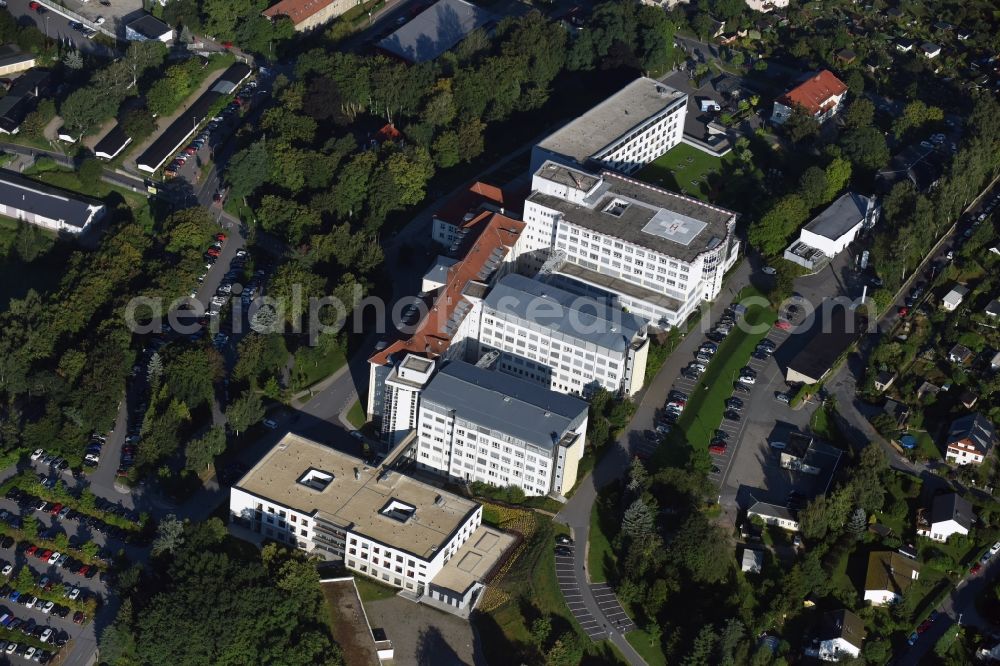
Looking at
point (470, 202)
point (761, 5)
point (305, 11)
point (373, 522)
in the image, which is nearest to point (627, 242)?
point (470, 202)

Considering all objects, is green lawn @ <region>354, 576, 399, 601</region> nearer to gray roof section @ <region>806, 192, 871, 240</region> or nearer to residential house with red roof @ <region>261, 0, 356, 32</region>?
gray roof section @ <region>806, 192, 871, 240</region>

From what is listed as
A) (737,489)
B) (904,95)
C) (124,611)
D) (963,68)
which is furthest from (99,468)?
(963,68)

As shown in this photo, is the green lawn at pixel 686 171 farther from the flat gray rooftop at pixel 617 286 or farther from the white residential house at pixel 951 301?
the white residential house at pixel 951 301

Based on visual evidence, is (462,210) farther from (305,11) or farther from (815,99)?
(815,99)

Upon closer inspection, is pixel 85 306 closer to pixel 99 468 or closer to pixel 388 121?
pixel 99 468

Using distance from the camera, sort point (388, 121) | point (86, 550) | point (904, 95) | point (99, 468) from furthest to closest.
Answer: point (904, 95) → point (388, 121) → point (99, 468) → point (86, 550)

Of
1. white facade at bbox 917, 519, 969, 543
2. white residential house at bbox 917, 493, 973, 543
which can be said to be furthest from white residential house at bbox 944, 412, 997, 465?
white facade at bbox 917, 519, 969, 543

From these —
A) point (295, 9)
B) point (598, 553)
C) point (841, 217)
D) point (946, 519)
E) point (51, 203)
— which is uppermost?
point (295, 9)
